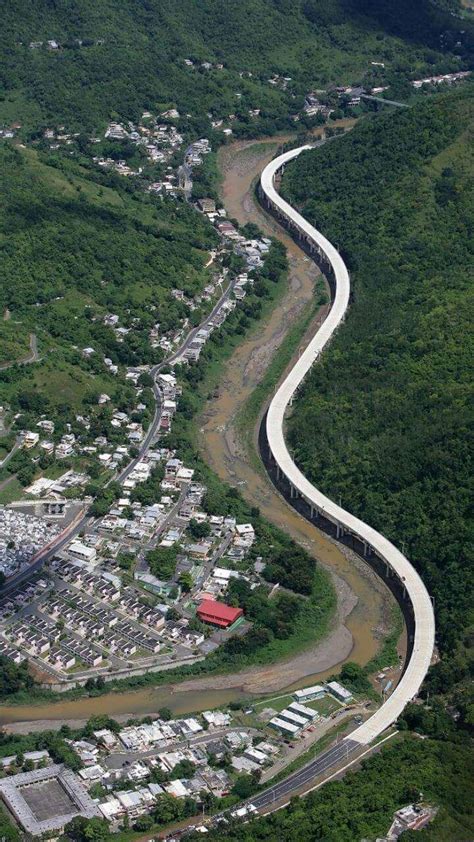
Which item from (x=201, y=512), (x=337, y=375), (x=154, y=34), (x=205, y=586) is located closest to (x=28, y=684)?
(x=205, y=586)

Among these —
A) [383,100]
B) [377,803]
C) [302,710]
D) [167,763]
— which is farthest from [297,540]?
[383,100]

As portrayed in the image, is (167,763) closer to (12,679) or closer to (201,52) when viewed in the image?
(12,679)

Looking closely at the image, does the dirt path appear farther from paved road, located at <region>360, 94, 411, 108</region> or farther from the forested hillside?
paved road, located at <region>360, 94, 411, 108</region>

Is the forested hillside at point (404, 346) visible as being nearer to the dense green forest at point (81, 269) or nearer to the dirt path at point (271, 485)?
the dirt path at point (271, 485)

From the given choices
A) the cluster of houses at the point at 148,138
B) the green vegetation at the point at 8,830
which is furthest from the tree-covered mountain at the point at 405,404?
the cluster of houses at the point at 148,138

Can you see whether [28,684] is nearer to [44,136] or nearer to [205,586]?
[205,586]

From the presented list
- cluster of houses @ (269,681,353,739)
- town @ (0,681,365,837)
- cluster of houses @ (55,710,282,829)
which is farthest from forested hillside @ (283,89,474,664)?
cluster of houses @ (55,710,282,829)
